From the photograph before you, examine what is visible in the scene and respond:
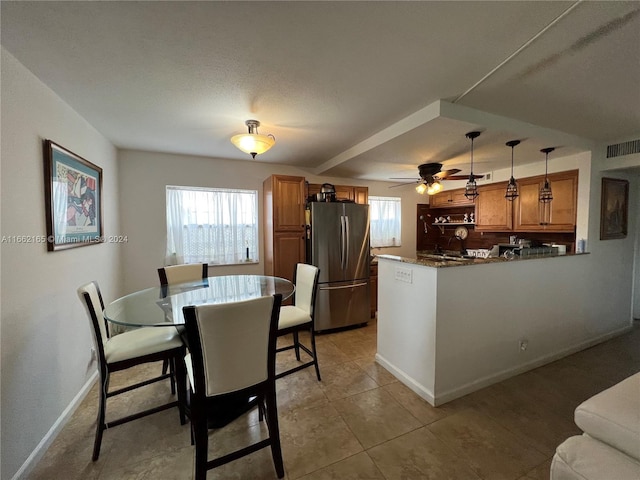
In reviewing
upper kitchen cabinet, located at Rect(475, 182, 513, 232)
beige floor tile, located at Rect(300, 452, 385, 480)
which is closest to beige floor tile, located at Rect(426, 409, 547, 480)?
beige floor tile, located at Rect(300, 452, 385, 480)

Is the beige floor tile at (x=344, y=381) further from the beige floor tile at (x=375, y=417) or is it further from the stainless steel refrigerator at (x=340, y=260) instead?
the stainless steel refrigerator at (x=340, y=260)

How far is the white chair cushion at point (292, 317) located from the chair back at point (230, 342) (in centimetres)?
69

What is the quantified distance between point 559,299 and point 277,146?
3.54 m

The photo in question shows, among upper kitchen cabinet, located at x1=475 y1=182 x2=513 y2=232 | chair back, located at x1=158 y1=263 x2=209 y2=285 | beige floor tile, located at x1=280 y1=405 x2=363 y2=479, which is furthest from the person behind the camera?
upper kitchen cabinet, located at x1=475 y1=182 x2=513 y2=232

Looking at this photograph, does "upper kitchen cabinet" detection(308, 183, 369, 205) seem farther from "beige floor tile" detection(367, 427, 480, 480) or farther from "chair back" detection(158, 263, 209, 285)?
"beige floor tile" detection(367, 427, 480, 480)

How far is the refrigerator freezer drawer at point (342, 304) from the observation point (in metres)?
3.39

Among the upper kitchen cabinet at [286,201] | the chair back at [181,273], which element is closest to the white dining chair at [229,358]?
the chair back at [181,273]

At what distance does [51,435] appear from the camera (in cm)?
164

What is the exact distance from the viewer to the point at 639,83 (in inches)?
68.9

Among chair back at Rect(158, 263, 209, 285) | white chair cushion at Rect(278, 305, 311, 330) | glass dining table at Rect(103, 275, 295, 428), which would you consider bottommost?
white chair cushion at Rect(278, 305, 311, 330)

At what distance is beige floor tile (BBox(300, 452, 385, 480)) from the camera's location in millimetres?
1407

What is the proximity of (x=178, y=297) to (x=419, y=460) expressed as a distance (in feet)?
6.81

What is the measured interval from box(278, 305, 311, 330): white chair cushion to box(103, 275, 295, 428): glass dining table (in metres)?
0.22

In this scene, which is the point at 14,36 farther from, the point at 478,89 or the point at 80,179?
the point at 478,89
